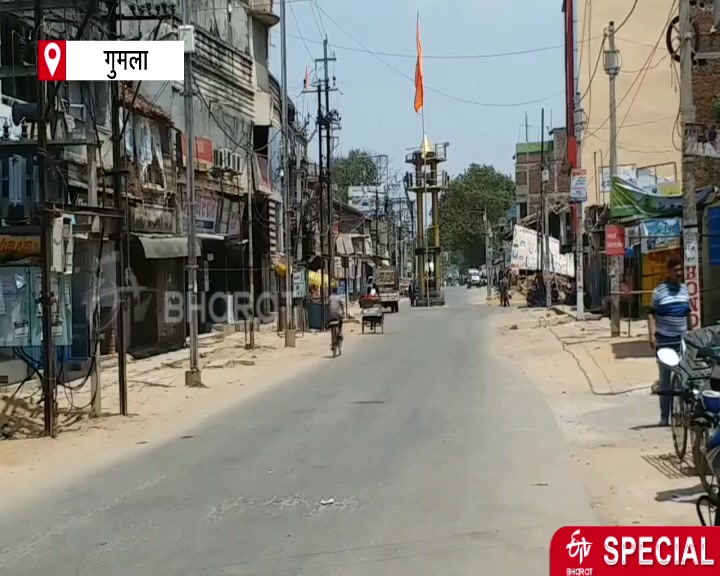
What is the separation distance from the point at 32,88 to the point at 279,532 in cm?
1355

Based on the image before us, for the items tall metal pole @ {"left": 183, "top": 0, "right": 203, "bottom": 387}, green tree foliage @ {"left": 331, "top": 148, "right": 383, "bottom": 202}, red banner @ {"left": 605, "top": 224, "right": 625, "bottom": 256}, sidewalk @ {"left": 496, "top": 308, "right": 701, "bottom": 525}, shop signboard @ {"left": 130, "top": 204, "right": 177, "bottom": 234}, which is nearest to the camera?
sidewalk @ {"left": 496, "top": 308, "right": 701, "bottom": 525}

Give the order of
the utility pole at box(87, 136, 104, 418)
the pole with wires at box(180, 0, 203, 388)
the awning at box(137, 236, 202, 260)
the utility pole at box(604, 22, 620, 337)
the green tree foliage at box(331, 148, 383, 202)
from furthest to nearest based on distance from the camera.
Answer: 1. the green tree foliage at box(331, 148, 383, 202)
2. the utility pole at box(604, 22, 620, 337)
3. the awning at box(137, 236, 202, 260)
4. the pole with wires at box(180, 0, 203, 388)
5. the utility pole at box(87, 136, 104, 418)

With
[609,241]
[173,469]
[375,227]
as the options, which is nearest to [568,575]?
[173,469]

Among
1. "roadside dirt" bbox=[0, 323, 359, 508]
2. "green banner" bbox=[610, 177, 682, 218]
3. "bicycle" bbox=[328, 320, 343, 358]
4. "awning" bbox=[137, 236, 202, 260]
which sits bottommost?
"roadside dirt" bbox=[0, 323, 359, 508]

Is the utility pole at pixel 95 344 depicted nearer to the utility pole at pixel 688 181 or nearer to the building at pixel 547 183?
the utility pole at pixel 688 181

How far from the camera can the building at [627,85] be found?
52875 millimetres

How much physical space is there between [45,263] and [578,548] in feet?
31.1

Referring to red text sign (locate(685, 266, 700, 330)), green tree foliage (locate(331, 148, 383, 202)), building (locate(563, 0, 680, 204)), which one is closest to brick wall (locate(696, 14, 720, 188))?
red text sign (locate(685, 266, 700, 330))

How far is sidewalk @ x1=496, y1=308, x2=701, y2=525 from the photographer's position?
8.27 m

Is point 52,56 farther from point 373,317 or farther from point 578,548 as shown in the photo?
point 373,317

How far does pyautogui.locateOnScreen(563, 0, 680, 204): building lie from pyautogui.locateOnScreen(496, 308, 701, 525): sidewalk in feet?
84.8

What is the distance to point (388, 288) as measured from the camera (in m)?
59.1

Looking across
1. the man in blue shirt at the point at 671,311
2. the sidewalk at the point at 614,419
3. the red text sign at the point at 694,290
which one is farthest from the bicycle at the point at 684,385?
the red text sign at the point at 694,290

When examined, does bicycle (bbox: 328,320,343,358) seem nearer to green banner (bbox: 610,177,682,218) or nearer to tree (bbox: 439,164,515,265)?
green banner (bbox: 610,177,682,218)
